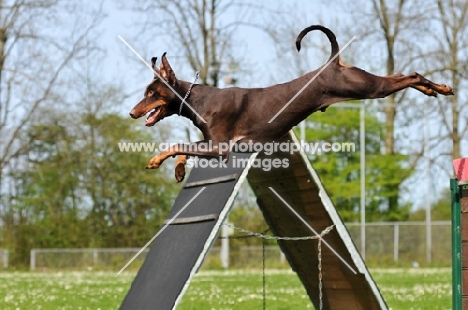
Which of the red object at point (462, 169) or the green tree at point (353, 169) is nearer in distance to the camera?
the red object at point (462, 169)

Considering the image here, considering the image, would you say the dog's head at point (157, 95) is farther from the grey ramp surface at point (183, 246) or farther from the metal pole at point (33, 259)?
the metal pole at point (33, 259)

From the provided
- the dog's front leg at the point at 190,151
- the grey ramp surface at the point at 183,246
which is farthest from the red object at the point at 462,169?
the dog's front leg at the point at 190,151

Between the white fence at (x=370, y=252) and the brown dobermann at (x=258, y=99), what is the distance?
21932mm

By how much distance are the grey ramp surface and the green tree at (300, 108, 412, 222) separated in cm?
2486

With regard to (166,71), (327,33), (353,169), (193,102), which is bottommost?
(193,102)

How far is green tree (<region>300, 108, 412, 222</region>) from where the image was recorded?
104ft

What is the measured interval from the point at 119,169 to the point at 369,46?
10.4 m

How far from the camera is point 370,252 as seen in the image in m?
26.9

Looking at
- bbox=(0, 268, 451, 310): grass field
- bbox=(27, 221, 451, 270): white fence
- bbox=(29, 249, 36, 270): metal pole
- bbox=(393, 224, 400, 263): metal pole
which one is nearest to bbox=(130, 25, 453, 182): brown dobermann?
bbox=(0, 268, 451, 310): grass field

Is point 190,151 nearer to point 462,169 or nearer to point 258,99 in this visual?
point 258,99

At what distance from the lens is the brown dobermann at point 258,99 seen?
12.8 feet

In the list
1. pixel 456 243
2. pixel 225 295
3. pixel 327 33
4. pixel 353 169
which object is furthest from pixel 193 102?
pixel 353 169

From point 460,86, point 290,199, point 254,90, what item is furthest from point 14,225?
point 254,90

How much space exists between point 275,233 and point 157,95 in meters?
3.75
